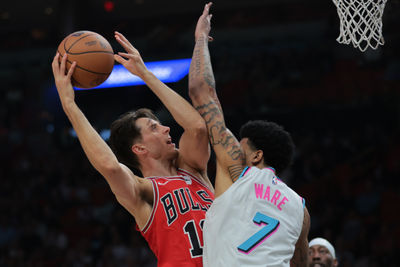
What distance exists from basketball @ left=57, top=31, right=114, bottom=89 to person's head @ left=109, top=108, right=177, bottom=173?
33 cm

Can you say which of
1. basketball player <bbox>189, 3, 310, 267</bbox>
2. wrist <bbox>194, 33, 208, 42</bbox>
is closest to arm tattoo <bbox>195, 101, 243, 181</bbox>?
basketball player <bbox>189, 3, 310, 267</bbox>

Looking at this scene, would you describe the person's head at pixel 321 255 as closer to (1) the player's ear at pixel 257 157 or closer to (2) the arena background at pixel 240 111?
(1) the player's ear at pixel 257 157

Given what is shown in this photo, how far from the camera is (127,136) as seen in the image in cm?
336

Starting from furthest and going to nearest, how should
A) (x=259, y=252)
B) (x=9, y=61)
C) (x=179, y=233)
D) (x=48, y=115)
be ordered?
1. (x=48, y=115)
2. (x=9, y=61)
3. (x=179, y=233)
4. (x=259, y=252)

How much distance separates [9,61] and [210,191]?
458 inches

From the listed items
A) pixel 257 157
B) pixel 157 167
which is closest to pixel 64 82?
pixel 157 167

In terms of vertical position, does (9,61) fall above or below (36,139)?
above

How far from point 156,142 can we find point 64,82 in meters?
0.67

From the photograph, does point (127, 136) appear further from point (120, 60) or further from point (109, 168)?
point (109, 168)

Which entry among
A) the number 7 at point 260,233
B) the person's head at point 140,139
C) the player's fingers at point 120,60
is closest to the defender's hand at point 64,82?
the player's fingers at point 120,60

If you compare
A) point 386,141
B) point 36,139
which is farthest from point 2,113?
point 386,141

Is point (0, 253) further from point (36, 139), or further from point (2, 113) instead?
point (2, 113)

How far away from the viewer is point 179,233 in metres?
3.02

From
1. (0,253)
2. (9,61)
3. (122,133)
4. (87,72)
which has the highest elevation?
(87,72)
